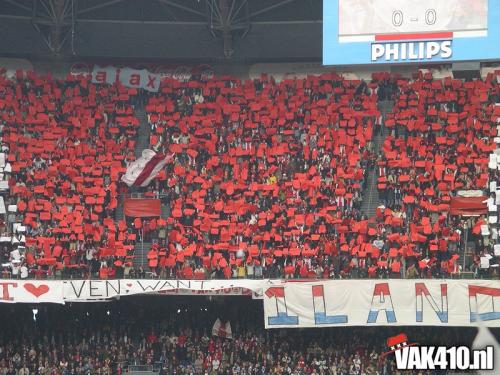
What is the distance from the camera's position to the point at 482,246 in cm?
3250

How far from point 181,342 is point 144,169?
18.5 ft

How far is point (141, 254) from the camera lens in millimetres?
34062

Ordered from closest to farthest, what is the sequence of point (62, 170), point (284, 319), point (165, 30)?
point (284, 319) < point (62, 170) < point (165, 30)

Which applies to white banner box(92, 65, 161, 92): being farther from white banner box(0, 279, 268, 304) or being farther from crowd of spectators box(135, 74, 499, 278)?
white banner box(0, 279, 268, 304)

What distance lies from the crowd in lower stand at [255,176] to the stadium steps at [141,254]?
167 mm

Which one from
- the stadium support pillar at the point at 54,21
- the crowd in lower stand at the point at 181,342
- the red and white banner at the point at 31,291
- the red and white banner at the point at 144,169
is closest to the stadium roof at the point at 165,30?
the stadium support pillar at the point at 54,21

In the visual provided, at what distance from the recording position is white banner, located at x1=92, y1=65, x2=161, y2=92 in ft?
125

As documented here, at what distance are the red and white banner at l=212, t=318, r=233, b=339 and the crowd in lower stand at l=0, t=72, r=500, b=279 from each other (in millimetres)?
1537

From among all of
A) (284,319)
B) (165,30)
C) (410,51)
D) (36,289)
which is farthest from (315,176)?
(36,289)

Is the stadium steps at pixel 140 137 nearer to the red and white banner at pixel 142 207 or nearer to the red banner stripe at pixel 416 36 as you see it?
the red and white banner at pixel 142 207

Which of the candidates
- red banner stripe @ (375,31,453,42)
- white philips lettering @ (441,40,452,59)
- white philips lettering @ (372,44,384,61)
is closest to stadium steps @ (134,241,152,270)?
white philips lettering @ (372,44,384,61)

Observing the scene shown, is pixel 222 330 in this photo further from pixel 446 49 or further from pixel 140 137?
pixel 446 49

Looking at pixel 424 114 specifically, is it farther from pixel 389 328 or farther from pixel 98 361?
pixel 98 361

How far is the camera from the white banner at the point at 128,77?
38156 millimetres
